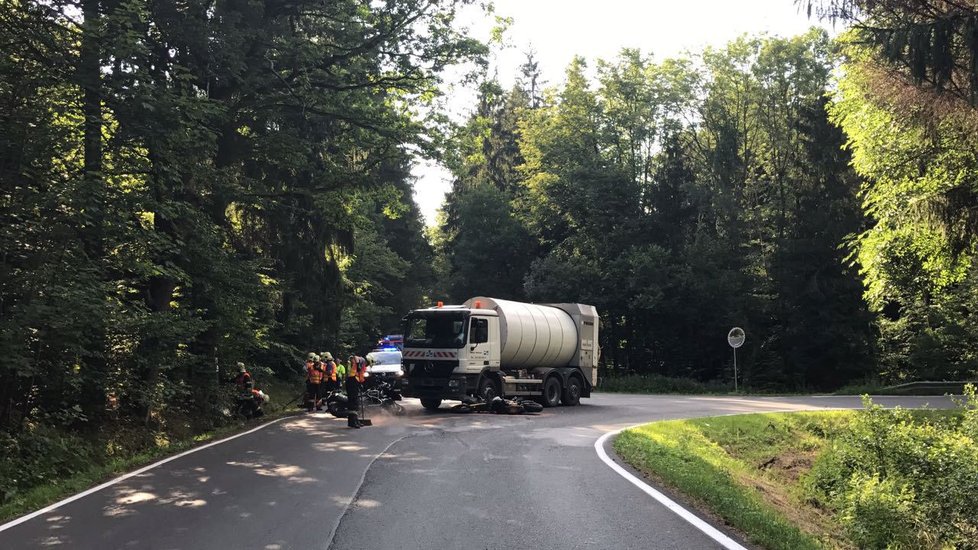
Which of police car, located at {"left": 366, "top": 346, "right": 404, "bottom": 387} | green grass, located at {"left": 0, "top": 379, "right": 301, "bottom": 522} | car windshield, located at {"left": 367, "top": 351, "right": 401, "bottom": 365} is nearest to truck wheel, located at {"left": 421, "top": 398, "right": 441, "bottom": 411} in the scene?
police car, located at {"left": 366, "top": 346, "right": 404, "bottom": 387}

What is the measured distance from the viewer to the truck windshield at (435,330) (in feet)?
67.1

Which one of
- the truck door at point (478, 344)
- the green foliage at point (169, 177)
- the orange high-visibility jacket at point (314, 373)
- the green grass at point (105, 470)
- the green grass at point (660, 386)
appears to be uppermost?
the green foliage at point (169, 177)

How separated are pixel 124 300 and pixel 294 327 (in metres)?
11.3

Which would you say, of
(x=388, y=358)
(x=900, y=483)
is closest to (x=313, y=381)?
(x=388, y=358)

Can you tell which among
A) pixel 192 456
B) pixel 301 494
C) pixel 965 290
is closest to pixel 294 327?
pixel 192 456

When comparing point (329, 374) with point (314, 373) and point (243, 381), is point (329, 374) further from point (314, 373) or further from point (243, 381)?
point (243, 381)

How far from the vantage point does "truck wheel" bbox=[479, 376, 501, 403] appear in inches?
815

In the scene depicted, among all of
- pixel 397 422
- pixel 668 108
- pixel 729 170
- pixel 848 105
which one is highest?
pixel 668 108

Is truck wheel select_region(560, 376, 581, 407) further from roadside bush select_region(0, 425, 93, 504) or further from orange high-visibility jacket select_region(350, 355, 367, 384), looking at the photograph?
roadside bush select_region(0, 425, 93, 504)

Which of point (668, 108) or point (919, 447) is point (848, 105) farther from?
point (668, 108)

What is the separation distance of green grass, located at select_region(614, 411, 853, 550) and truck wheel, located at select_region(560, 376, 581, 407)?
18.8ft

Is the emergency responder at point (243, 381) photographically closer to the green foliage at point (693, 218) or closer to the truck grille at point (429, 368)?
the truck grille at point (429, 368)

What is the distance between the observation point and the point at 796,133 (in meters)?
44.4

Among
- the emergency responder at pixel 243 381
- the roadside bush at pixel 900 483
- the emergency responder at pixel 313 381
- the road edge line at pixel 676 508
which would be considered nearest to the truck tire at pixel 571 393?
the emergency responder at pixel 313 381
